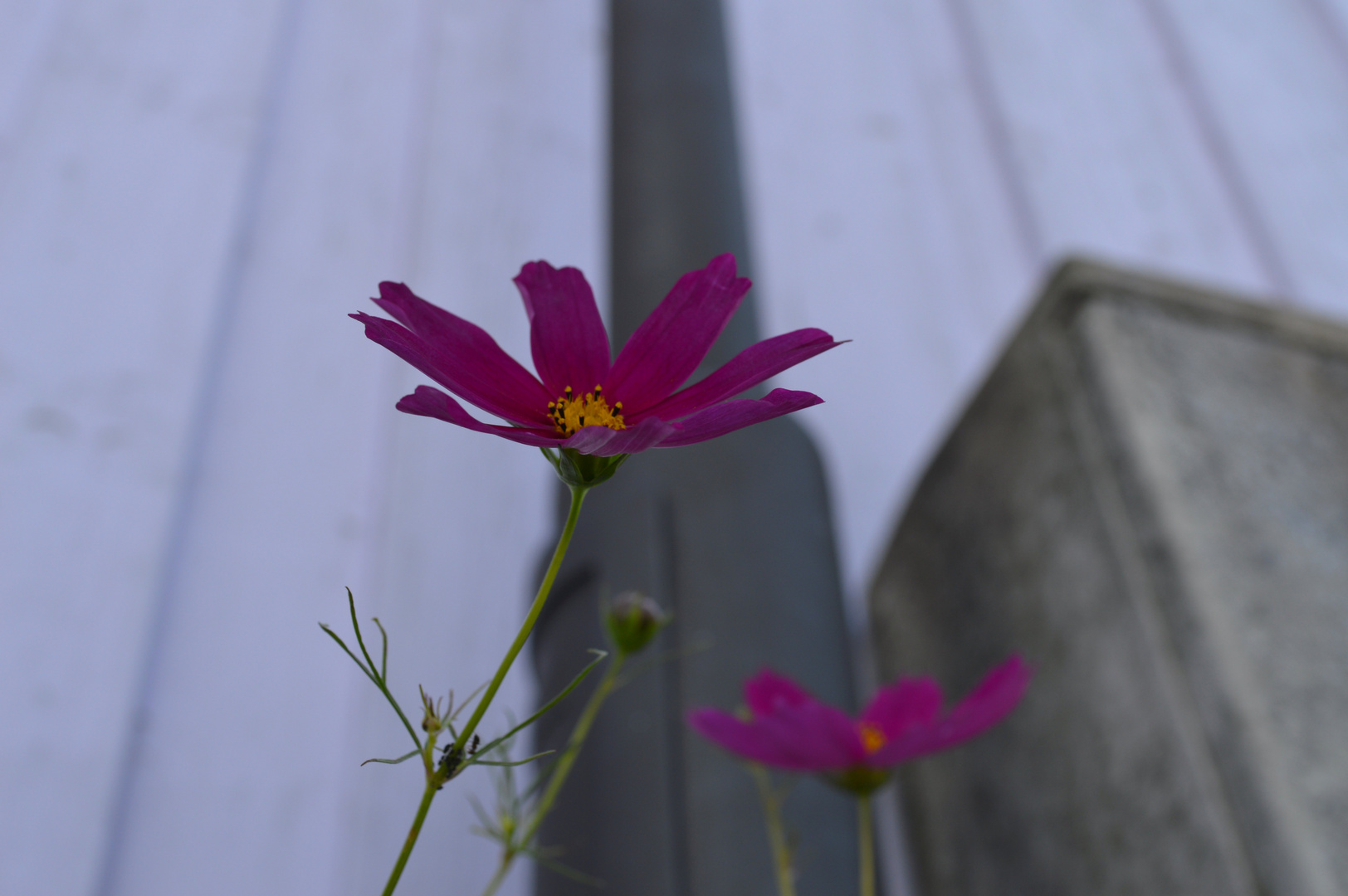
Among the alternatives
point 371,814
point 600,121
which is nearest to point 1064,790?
point 371,814

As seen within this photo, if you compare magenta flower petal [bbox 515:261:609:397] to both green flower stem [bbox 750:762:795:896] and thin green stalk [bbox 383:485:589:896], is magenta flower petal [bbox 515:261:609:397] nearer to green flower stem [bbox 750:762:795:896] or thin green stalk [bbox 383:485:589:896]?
thin green stalk [bbox 383:485:589:896]

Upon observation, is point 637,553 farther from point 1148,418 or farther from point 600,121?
point 600,121

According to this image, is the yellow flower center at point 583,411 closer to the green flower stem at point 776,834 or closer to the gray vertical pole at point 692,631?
the green flower stem at point 776,834

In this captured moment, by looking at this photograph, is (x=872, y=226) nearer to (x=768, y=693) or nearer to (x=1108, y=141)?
(x=1108, y=141)

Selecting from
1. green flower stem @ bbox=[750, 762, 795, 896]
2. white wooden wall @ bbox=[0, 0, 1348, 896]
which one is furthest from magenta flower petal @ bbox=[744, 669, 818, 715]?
white wooden wall @ bbox=[0, 0, 1348, 896]

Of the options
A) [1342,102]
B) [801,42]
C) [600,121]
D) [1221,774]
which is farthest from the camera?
[1342,102]

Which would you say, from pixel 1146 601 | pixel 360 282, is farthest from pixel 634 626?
pixel 360 282
